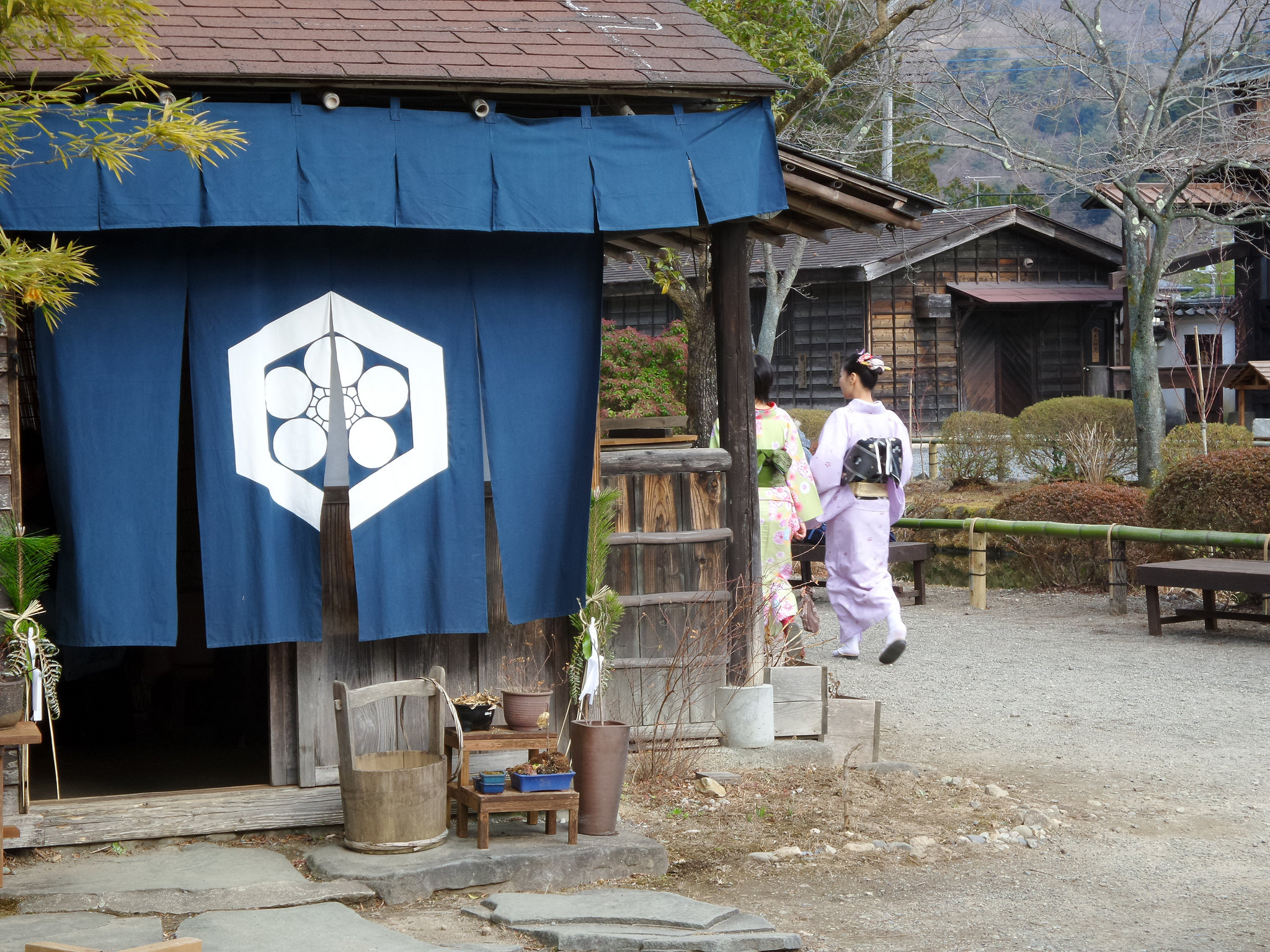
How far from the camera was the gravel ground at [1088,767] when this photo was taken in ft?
15.3

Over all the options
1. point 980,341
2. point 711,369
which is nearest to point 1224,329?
point 980,341

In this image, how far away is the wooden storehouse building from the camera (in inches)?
1056

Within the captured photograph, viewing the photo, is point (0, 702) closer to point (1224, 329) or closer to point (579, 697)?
point (579, 697)

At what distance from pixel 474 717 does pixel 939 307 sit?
23.0 meters

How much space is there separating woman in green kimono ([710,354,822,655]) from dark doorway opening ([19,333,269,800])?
314 centimetres

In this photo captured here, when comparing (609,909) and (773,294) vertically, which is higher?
(773,294)

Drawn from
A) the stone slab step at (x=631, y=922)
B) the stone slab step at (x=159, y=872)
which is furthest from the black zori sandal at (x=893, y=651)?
the stone slab step at (x=159, y=872)

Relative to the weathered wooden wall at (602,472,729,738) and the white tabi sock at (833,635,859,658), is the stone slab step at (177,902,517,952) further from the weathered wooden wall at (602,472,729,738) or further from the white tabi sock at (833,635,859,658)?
the white tabi sock at (833,635,859,658)

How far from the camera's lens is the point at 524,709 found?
556 cm

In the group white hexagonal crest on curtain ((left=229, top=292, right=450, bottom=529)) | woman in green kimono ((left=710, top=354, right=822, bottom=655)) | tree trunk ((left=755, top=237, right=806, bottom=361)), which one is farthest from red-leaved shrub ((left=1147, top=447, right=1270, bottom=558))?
tree trunk ((left=755, top=237, right=806, bottom=361))

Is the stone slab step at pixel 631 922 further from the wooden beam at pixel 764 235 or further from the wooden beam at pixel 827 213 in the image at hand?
the wooden beam at pixel 764 235

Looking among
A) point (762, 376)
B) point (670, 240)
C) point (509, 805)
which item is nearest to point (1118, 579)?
point (762, 376)

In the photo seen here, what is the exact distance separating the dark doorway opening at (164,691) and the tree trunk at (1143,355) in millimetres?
14378

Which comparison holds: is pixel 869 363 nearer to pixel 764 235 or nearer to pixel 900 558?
pixel 764 235
